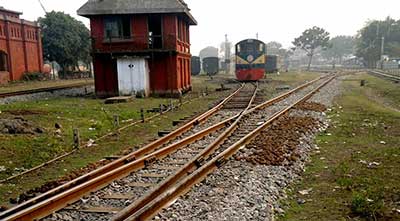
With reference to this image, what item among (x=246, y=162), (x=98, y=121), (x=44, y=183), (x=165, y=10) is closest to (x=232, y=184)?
(x=246, y=162)

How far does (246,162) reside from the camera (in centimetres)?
765

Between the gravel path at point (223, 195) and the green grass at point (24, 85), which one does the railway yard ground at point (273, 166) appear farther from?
the green grass at point (24, 85)

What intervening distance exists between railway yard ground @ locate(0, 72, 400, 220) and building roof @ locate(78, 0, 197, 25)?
1014cm

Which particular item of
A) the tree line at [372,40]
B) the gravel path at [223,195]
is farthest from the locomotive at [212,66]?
the gravel path at [223,195]

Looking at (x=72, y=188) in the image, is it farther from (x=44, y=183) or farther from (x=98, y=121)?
(x=98, y=121)

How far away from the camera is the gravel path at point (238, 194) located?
5.10m

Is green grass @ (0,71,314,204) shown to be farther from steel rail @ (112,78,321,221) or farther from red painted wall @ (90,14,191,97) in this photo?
red painted wall @ (90,14,191,97)

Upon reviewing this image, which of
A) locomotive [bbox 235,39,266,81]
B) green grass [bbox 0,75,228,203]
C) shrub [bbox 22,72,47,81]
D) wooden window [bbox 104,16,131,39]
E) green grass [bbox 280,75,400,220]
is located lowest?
green grass [bbox 280,75,400,220]

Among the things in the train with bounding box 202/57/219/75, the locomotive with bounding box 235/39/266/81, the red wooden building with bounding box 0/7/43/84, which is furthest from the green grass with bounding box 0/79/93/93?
the train with bounding box 202/57/219/75

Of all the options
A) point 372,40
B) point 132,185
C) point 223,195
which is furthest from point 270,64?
point 223,195

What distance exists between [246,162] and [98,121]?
7.45 meters

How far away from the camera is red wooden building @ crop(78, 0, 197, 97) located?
22328 millimetres

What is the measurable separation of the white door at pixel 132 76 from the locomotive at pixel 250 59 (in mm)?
12235

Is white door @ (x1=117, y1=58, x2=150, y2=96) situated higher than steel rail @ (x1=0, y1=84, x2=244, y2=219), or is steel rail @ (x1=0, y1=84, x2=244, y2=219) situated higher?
white door @ (x1=117, y1=58, x2=150, y2=96)
